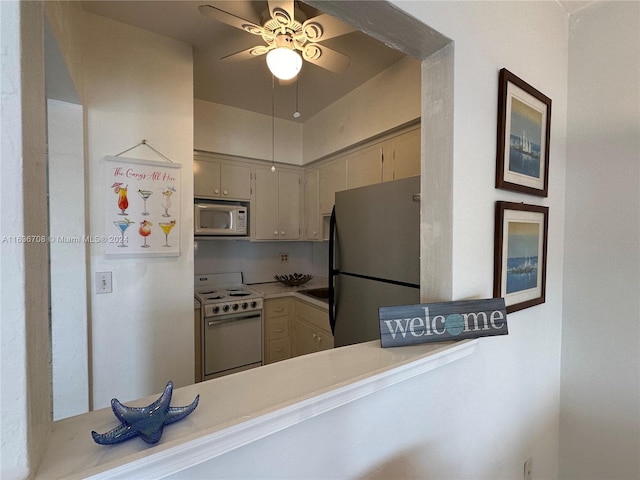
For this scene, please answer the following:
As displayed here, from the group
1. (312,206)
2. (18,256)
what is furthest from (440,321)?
(312,206)

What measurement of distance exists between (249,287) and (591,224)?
2.78 meters

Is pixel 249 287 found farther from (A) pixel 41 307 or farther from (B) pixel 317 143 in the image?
(A) pixel 41 307

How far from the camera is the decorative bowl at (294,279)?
319 centimetres

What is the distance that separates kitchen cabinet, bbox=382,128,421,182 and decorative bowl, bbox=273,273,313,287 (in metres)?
1.56

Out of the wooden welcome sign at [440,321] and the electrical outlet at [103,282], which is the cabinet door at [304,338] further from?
the wooden welcome sign at [440,321]

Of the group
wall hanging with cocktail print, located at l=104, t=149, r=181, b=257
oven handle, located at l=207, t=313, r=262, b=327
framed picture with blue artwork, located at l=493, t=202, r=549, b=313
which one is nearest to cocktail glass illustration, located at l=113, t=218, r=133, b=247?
wall hanging with cocktail print, located at l=104, t=149, r=181, b=257

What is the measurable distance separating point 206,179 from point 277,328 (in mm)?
1598

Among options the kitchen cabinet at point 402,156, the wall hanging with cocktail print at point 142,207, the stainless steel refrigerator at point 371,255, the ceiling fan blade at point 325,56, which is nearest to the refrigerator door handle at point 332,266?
the stainless steel refrigerator at point 371,255

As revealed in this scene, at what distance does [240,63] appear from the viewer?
2.09 meters

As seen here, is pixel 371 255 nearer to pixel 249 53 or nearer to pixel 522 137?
pixel 522 137

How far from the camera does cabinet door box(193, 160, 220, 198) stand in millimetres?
2619

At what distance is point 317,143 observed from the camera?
9.77 feet

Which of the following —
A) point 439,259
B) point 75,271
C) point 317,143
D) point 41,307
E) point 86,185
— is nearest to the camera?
point 41,307

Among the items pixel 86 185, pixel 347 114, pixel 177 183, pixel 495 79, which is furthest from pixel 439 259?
pixel 347 114
